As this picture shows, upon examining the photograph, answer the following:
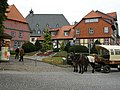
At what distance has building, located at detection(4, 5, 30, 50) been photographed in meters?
67.7

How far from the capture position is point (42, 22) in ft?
328

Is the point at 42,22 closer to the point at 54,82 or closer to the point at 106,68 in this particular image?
the point at 106,68

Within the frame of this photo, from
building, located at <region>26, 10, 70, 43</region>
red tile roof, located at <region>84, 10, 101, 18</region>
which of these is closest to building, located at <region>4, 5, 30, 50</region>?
red tile roof, located at <region>84, 10, 101, 18</region>

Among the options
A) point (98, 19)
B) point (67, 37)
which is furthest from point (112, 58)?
point (67, 37)

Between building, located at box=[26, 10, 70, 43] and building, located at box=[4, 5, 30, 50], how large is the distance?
24000 millimetres

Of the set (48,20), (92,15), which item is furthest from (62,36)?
(48,20)

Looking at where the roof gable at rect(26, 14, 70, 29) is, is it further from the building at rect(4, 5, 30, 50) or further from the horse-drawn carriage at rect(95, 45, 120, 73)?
the horse-drawn carriage at rect(95, 45, 120, 73)

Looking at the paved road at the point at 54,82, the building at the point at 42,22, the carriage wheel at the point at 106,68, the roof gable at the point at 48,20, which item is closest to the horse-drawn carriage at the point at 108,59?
the carriage wheel at the point at 106,68

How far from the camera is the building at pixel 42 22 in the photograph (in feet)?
321

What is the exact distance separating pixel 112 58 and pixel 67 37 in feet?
155

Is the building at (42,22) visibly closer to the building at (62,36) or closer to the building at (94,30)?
the building at (62,36)

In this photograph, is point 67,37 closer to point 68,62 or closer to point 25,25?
point 25,25

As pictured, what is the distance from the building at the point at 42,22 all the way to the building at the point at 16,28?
2400cm

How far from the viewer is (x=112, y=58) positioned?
2472 centimetres
